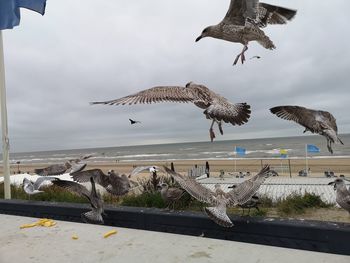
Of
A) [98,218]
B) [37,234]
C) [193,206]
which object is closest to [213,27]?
[98,218]

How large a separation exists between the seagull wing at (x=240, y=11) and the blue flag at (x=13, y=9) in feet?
19.6

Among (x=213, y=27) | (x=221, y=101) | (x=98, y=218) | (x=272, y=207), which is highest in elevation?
(x=213, y=27)

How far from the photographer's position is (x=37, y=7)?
24.8ft

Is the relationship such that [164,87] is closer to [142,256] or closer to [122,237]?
[142,256]

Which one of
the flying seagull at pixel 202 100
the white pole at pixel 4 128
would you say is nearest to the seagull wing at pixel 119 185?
the flying seagull at pixel 202 100

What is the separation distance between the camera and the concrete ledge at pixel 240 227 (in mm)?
3424

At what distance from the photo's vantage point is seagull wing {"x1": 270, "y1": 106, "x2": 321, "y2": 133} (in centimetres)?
278

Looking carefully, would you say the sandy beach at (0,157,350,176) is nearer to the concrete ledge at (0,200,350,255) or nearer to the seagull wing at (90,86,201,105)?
the concrete ledge at (0,200,350,255)

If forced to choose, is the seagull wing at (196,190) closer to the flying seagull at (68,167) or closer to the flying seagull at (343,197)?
the flying seagull at (68,167)

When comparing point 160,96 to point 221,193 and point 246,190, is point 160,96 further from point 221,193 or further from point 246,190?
point 246,190

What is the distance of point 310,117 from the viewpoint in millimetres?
2803

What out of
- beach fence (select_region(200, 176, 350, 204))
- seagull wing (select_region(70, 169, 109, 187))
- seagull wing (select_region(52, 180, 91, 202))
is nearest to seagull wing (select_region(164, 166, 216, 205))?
seagull wing (select_region(70, 169, 109, 187))

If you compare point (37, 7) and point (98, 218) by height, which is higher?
point (37, 7)

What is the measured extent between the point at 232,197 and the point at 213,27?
1736 millimetres
